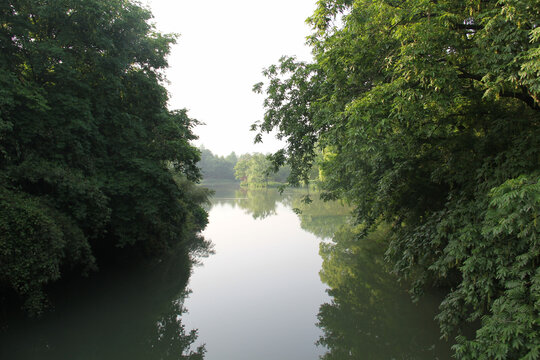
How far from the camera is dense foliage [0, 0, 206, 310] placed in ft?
21.4

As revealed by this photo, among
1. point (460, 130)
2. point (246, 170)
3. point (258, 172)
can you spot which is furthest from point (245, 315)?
point (246, 170)

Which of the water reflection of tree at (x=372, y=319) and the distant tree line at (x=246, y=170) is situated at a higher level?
the distant tree line at (x=246, y=170)

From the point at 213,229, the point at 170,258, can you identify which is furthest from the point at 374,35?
the point at 213,229

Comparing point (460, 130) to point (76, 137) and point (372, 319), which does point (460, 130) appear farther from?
point (76, 137)

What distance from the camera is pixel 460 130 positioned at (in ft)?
22.2

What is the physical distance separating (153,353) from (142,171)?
5.33 meters

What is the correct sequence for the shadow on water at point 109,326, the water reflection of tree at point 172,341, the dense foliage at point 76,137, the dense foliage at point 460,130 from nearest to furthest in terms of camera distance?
the dense foliage at point 460,130 < the dense foliage at point 76,137 < the shadow on water at point 109,326 < the water reflection of tree at point 172,341

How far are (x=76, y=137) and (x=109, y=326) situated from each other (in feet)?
16.7

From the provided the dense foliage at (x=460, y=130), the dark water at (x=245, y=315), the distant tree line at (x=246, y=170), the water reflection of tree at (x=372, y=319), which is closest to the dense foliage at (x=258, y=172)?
the distant tree line at (x=246, y=170)

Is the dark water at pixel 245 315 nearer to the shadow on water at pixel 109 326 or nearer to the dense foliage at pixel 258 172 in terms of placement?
the shadow on water at pixel 109 326

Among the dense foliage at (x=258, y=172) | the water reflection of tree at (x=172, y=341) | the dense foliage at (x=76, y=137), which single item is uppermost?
the dense foliage at (x=258, y=172)

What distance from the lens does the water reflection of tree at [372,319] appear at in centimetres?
675

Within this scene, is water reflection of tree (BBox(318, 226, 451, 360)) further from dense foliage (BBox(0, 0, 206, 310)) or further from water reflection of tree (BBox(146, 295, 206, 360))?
dense foliage (BBox(0, 0, 206, 310))

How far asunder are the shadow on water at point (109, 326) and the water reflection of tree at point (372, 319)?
11.3 ft
